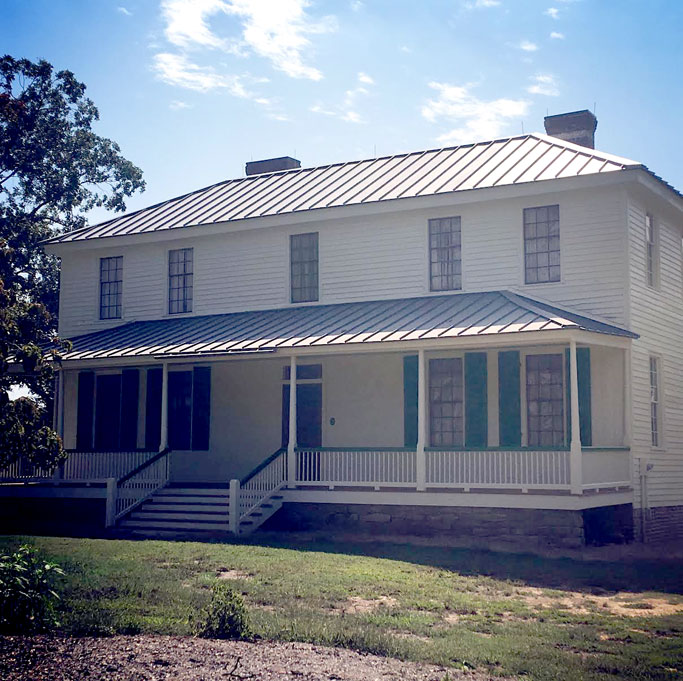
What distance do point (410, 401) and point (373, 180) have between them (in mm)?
6008

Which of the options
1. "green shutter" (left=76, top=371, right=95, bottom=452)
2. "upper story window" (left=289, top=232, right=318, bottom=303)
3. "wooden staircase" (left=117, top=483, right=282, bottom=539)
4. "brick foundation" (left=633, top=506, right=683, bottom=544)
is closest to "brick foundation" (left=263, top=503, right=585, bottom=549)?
"wooden staircase" (left=117, top=483, right=282, bottom=539)

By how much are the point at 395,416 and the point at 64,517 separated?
7378 millimetres

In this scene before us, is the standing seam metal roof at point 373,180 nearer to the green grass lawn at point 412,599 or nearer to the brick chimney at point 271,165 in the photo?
the brick chimney at point 271,165

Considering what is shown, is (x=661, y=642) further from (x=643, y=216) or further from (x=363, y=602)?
(x=643, y=216)

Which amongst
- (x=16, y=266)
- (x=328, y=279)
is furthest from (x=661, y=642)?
(x=16, y=266)

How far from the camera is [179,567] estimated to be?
14234mm

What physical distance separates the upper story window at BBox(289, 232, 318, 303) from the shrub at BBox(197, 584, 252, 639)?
1372cm

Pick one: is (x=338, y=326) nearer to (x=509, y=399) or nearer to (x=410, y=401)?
(x=410, y=401)

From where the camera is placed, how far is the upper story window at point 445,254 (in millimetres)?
21312

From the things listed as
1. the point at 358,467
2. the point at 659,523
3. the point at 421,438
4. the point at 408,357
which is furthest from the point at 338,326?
the point at 659,523

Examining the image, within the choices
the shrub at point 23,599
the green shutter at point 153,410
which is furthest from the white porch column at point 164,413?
the shrub at point 23,599

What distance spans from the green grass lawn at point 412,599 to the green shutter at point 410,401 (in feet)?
12.1

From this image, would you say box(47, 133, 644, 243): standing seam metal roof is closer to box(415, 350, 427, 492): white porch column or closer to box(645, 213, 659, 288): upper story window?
box(645, 213, 659, 288): upper story window

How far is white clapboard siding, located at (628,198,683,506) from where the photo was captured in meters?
19.7
